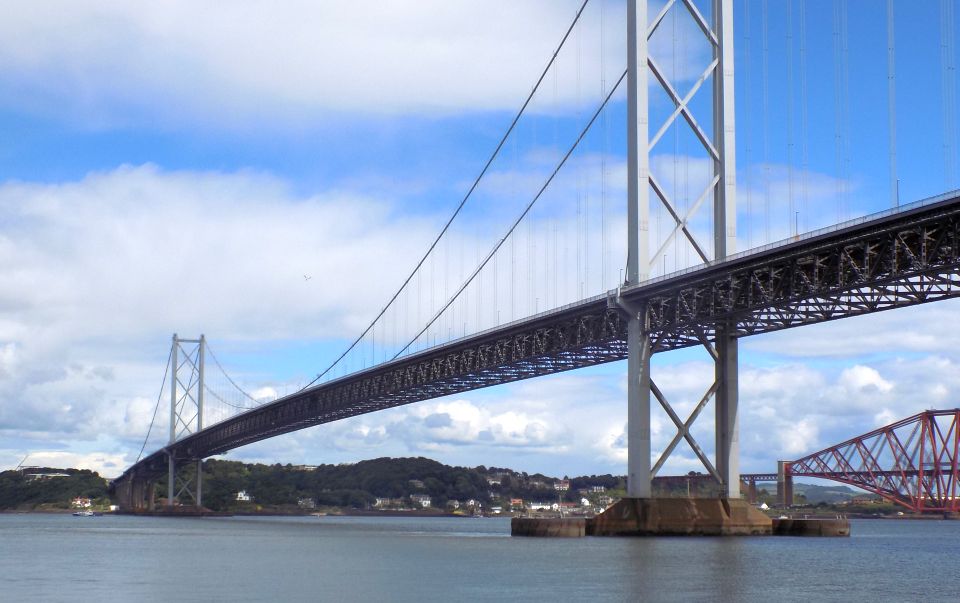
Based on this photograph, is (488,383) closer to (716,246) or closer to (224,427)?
(716,246)

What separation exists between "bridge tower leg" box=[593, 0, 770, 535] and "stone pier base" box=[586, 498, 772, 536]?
4 centimetres

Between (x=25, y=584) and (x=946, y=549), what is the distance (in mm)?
41073

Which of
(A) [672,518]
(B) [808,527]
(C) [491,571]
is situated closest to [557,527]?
(A) [672,518]

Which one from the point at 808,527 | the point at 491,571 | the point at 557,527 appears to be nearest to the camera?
the point at 491,571

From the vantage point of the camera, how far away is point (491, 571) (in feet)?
120

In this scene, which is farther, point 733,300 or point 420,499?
point 420,499

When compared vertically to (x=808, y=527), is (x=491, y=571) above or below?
below

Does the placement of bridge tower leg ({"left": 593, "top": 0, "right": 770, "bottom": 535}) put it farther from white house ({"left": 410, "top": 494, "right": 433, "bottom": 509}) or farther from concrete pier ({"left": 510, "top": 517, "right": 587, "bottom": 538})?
white house ({"left": 410, "top": 494, "right": 433, "bottom": 509})

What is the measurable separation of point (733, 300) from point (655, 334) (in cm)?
480

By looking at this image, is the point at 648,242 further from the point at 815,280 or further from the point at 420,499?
the point at 420,499

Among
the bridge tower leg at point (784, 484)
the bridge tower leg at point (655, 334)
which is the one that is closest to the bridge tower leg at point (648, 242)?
the bridge tower leg at point (655, 334)

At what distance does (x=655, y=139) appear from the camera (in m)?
50.6

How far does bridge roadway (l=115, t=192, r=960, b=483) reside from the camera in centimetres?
3931

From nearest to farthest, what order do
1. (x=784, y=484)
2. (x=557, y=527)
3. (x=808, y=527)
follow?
(x=557, y=527)
(x=808, y=527)
(x=784, y=484)
